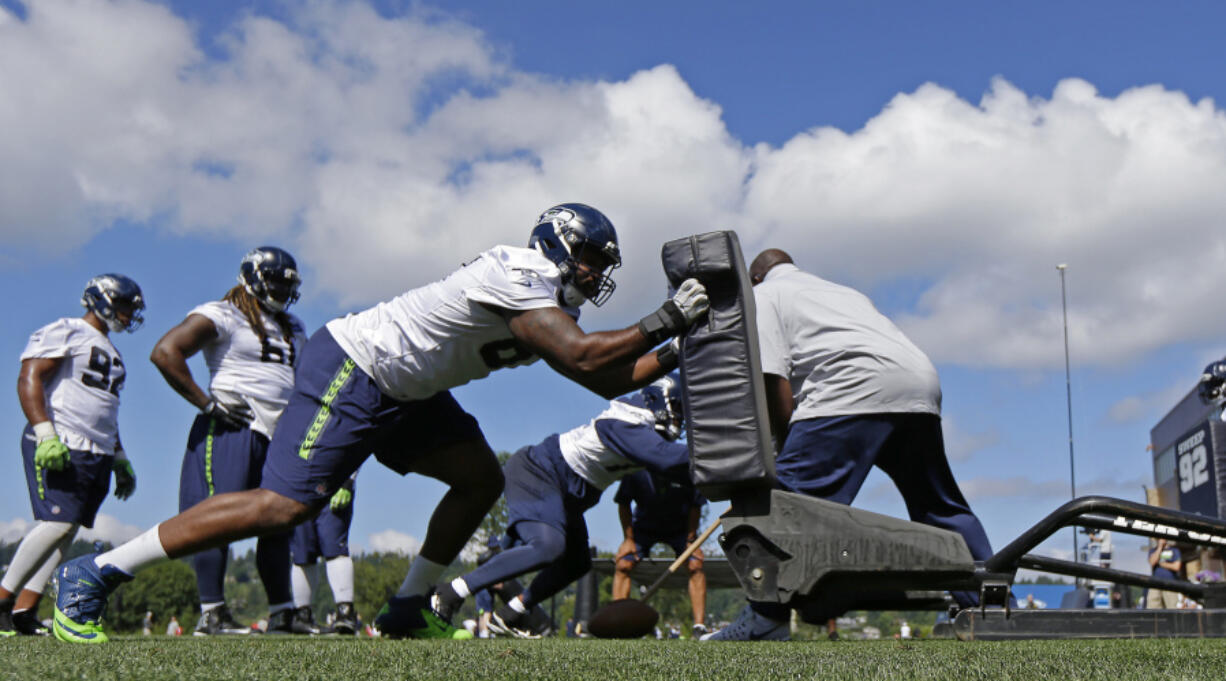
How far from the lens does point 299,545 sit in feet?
27.5

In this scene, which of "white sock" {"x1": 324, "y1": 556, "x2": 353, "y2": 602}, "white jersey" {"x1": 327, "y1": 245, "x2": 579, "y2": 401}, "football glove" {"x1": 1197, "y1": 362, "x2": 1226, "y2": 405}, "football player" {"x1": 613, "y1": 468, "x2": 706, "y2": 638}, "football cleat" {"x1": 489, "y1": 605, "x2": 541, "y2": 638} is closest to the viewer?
"white jersey" {"x1": 327, "y1": 245, "x2": 579, "y2": 401}

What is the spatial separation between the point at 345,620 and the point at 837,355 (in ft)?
16.8

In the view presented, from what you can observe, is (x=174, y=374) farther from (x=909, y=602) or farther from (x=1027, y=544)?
(x=1027, y=544)

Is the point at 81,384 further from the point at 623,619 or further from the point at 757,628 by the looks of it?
the point at 757,628

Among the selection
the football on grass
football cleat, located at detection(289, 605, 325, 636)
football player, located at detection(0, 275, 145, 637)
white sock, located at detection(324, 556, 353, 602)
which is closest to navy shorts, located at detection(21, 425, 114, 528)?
football player, located at detection(0, 275, 145, 637)

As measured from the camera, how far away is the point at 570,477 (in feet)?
24.2

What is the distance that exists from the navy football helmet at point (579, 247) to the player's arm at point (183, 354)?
9.29 feet

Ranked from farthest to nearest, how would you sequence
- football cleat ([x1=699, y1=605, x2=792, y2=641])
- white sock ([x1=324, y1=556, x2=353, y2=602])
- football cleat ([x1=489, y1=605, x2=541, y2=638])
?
1. white sock ([x1=324, y1=556, x2=353, y2=602])
2. football cleat ([x1=489, y1=605, x2=541, y2=638])
3. football cleat ([x1=699, y1=605, x2=792, y2=641])

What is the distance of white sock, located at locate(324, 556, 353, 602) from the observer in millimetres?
8609

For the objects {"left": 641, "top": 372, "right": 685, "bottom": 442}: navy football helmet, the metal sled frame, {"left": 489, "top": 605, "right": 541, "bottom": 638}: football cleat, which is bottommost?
{"left": 489, "top": 605, "right": 541, "bottom": 638}: football cleat

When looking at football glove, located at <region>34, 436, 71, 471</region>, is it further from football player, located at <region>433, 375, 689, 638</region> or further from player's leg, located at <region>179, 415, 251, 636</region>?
football player, located at <region>433, 375, 689, 638</region>

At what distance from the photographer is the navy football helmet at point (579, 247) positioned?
4.50 m

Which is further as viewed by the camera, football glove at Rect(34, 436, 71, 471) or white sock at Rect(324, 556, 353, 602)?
white sock at Rect(324, 556, 353, 602)

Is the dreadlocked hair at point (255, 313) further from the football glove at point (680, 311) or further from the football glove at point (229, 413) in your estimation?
the football glove at point (680, 311)
